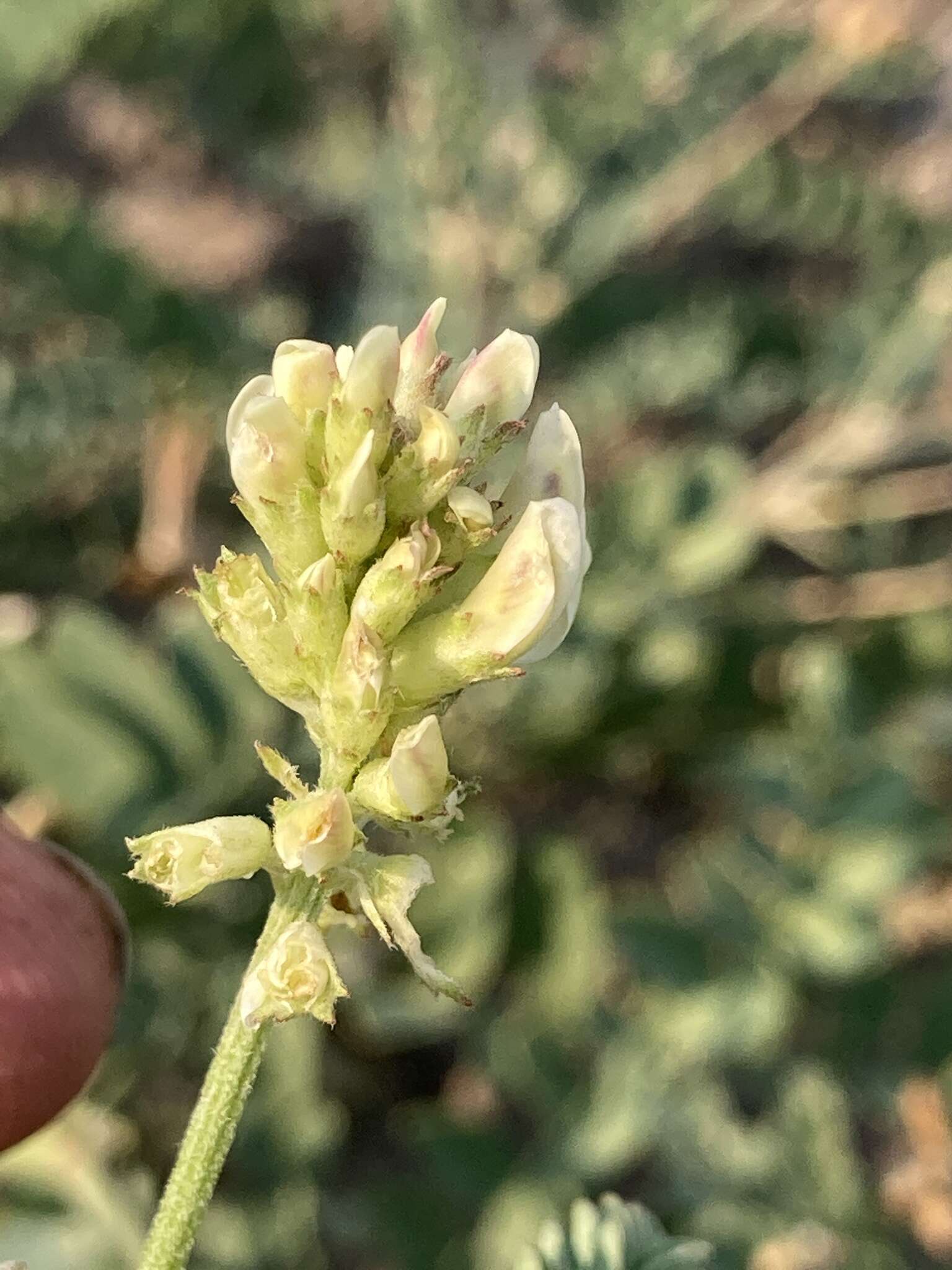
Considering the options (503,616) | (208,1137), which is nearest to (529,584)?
(503,616)

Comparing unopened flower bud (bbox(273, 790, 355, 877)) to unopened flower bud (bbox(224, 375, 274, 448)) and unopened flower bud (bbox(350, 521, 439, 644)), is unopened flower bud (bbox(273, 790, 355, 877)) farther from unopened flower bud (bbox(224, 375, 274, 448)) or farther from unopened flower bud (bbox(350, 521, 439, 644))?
unopened flower bud (bbox(224, 375, 274, 448))

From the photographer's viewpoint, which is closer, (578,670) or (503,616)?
(503,616)

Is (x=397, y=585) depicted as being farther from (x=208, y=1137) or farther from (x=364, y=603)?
(x=208, y=1137)

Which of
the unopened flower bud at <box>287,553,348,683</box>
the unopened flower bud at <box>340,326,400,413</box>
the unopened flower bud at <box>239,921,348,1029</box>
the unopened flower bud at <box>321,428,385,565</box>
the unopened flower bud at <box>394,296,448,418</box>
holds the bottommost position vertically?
the unopened flower bud at <box>239,921,348,1029</box>

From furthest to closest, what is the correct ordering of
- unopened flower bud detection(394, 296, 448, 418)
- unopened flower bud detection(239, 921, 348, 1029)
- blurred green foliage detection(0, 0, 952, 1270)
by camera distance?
blurred green foliage detection(0, 0, 952, 1270) → unopened flower bud detection(394, 296, 448, 418) → unopened flower bud detection(239, 921, 348, 1029)

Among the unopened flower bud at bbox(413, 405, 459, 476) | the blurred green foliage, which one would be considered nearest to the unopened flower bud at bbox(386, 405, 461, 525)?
the unopened flower bud at bbox(413, 405, 459, 476)

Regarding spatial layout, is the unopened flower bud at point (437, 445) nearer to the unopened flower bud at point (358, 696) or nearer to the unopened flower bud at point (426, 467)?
the unopened flower bud at point (426, 467)

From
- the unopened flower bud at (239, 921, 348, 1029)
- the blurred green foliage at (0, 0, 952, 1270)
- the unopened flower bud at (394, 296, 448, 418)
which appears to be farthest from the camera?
the blurred green foliage at (0, 0, 952, 1270)

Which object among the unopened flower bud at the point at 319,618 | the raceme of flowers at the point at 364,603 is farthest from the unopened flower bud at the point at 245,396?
the unopened flower bud at the point at 319,618
